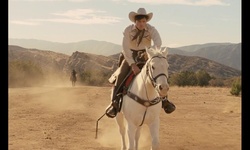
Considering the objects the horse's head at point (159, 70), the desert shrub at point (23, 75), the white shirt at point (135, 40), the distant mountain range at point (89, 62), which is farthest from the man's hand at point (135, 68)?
the distant mountain range at point (89, 62)

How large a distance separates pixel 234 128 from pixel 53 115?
818 cm

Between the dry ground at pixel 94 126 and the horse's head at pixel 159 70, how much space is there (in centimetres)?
478

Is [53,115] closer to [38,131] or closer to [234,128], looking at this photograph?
[38,131]

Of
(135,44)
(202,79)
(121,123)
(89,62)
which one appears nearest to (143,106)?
(135,44)

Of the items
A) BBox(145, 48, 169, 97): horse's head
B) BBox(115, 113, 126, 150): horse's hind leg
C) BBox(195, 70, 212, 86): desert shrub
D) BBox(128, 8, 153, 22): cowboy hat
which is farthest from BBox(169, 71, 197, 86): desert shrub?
BBox(145, 48, 169, 97): horse's head

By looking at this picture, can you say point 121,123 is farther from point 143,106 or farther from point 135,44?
point 135,44

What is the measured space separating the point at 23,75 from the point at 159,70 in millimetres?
38458

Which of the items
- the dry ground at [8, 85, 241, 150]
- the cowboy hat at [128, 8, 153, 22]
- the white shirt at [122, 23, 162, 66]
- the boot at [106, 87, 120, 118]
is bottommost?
the dry ground at [8, 85, 241, 150]

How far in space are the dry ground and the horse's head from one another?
15.7 ft

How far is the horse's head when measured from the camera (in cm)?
618

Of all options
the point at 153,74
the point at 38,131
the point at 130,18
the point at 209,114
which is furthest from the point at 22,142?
the point at 209,114

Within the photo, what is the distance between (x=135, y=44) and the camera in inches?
332

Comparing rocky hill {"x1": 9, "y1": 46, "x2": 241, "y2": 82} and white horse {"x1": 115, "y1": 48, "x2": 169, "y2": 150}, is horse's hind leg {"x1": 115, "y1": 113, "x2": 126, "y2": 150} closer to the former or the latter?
white horse {"x1": 115, "y1": 48, "x2": 169, "y2": 150}

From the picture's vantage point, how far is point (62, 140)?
12266 mm
